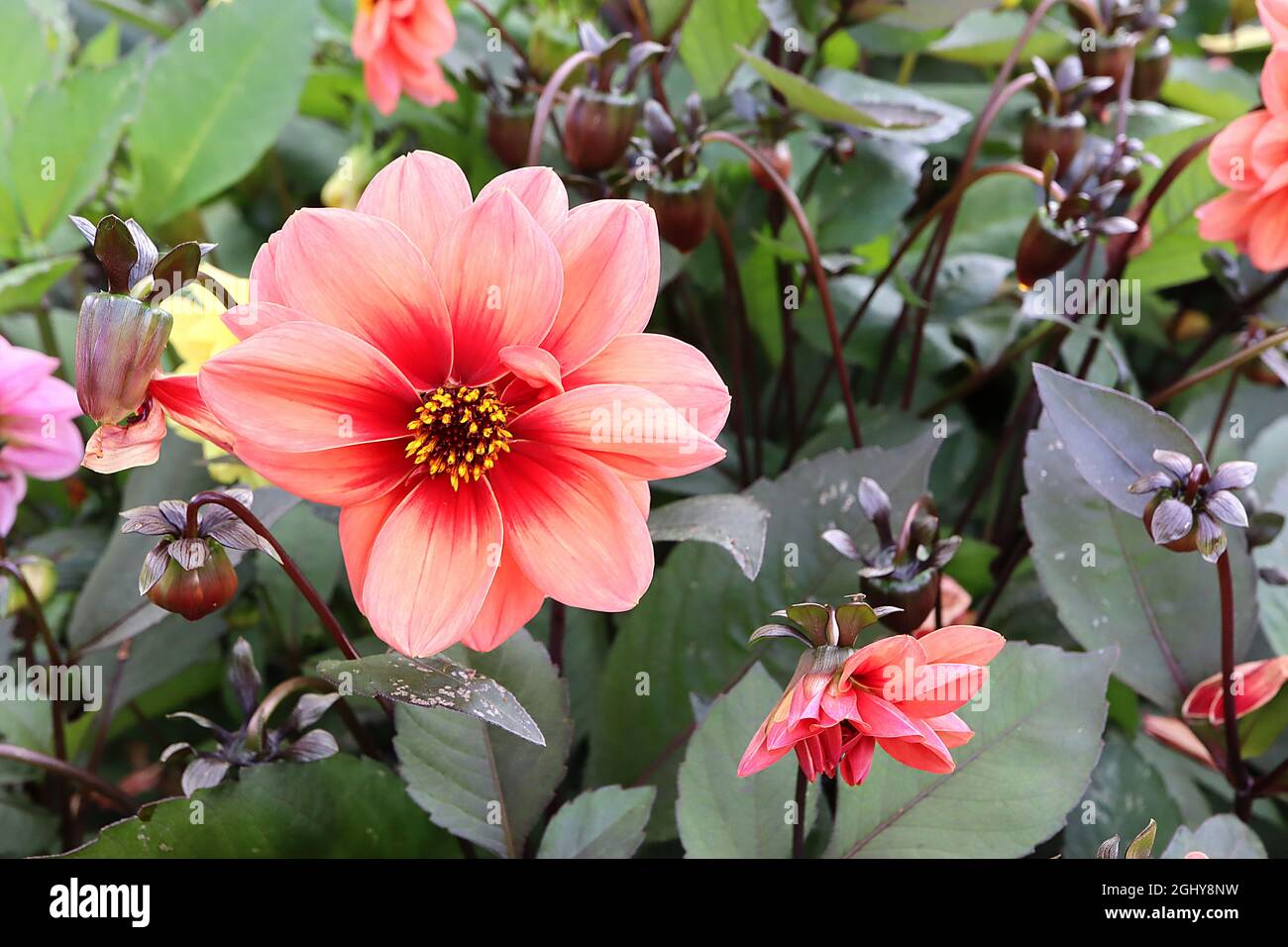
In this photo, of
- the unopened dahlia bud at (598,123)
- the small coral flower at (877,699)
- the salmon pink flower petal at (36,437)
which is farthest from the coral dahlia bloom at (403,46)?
the small coral flower at (877,699)

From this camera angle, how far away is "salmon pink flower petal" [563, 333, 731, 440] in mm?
364

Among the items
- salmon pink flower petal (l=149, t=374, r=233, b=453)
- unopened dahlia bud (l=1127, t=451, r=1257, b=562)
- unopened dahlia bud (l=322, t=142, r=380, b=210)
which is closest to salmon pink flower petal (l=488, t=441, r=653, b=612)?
salmon pink flower petal (l=149, t=374, r=233, b=453)

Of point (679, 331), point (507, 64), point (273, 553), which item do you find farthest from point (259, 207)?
point (273, 553)

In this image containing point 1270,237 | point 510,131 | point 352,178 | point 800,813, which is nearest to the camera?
point 800,813

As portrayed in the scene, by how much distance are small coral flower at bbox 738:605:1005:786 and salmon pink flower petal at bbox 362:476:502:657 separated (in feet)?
0.35

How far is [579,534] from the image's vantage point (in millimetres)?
367

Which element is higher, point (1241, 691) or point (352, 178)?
point (352, 178)

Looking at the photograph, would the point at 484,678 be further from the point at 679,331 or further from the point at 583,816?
the point at 679,331

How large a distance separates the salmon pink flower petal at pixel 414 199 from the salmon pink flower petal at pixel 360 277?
0.02m

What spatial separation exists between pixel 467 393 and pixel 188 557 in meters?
0.11

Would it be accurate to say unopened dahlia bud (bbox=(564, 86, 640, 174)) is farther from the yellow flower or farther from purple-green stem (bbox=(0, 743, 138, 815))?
purple-green stem (bbox=(0, 743, 138, 815))

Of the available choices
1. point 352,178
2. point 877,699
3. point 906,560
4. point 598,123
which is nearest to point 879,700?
point 877,699

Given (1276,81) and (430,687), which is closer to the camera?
(430,687)

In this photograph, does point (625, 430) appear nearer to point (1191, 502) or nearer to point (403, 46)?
point (1191, 502)
